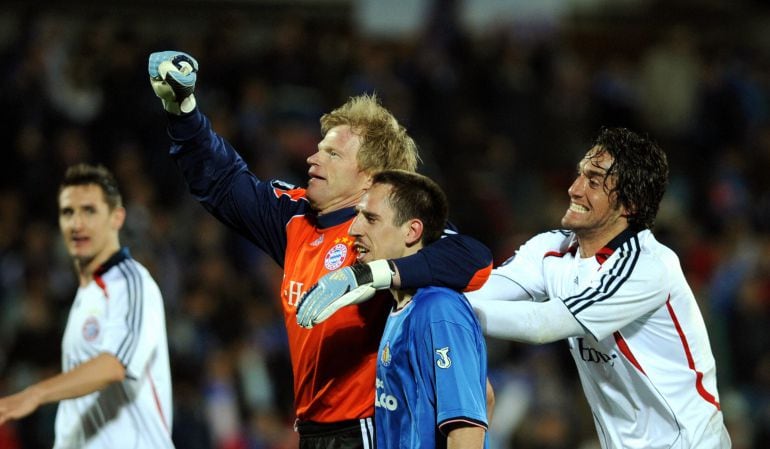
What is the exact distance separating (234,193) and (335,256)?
65 cm

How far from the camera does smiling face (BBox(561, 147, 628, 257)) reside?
473 centimetres

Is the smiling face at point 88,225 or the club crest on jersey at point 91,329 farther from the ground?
the smiling face at point 88,225

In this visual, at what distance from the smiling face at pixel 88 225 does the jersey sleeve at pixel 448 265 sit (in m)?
2.27

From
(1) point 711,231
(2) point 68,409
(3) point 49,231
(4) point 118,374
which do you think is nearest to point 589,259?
(4) point 118,374

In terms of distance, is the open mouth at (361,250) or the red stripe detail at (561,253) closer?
the open mouth at (361,250)

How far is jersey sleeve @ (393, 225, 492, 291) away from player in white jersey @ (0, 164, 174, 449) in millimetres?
1980

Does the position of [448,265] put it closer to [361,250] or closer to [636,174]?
[361,250]

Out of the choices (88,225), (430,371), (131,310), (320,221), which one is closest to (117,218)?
(88,225)

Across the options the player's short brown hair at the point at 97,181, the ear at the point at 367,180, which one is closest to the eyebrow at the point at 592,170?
the ear at the point at 367,180

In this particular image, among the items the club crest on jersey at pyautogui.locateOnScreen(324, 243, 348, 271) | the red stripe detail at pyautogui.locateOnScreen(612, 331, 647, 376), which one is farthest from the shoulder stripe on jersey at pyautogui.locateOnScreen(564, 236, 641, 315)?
the club crest on jersey at pyautogui.locateOnScreen(324, 243, 348, 271)

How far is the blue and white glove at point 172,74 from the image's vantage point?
4.69m

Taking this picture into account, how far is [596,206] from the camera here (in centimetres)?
473

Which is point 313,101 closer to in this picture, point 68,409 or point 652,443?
point 68,409

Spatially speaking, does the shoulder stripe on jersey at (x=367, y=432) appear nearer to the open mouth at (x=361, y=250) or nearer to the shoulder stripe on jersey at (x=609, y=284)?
the open mouth at (x=361, y=250)
